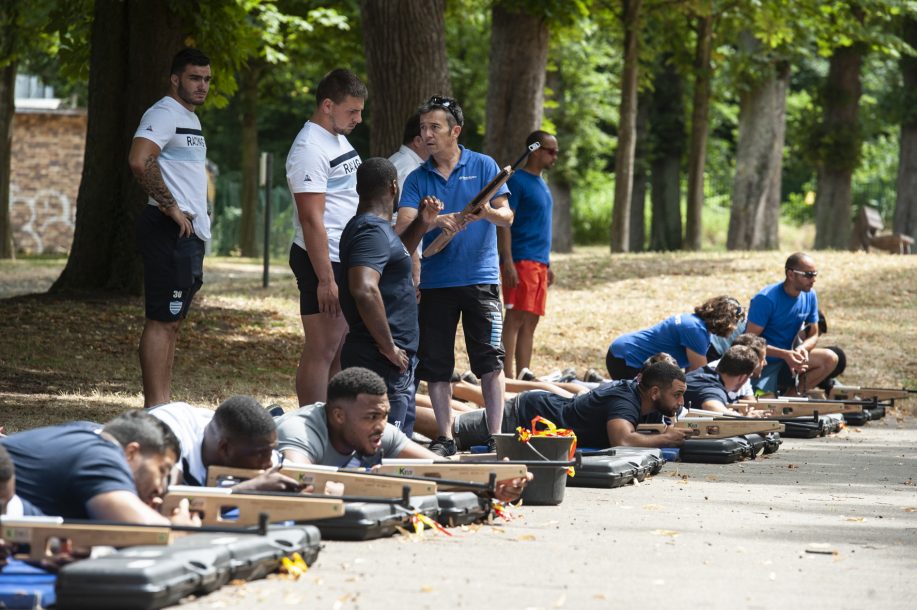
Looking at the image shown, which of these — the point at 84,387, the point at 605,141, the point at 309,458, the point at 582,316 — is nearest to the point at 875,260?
the point at 582,316

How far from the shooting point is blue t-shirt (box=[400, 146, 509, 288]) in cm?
→ 846

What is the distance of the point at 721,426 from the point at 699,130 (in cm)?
1964

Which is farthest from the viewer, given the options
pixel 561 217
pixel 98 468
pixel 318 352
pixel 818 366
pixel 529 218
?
pixel 561 217

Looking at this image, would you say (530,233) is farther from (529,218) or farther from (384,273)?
(384,273)

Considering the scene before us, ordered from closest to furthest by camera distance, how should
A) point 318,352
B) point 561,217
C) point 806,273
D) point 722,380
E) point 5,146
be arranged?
point 318,352, point 722,380, point 806,273, point 5,146, point 561,217

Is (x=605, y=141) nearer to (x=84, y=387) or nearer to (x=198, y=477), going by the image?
(x=84, y=387)

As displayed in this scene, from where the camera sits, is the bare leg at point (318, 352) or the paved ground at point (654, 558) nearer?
the paved ground at point (654, 558)

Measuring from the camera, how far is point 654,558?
5680mm

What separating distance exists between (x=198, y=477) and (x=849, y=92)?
2544 centimetres

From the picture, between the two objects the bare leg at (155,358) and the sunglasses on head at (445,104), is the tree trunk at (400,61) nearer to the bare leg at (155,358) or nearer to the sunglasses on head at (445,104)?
the sunglasses on head at (445,104)

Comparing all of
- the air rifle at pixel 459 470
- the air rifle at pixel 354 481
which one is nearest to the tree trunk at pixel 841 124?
the air rifle at pixel 459 470

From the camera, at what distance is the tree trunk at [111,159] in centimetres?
1600

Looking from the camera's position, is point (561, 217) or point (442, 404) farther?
point (561, 217)

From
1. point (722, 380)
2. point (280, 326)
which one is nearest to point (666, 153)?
point (280, 326)
